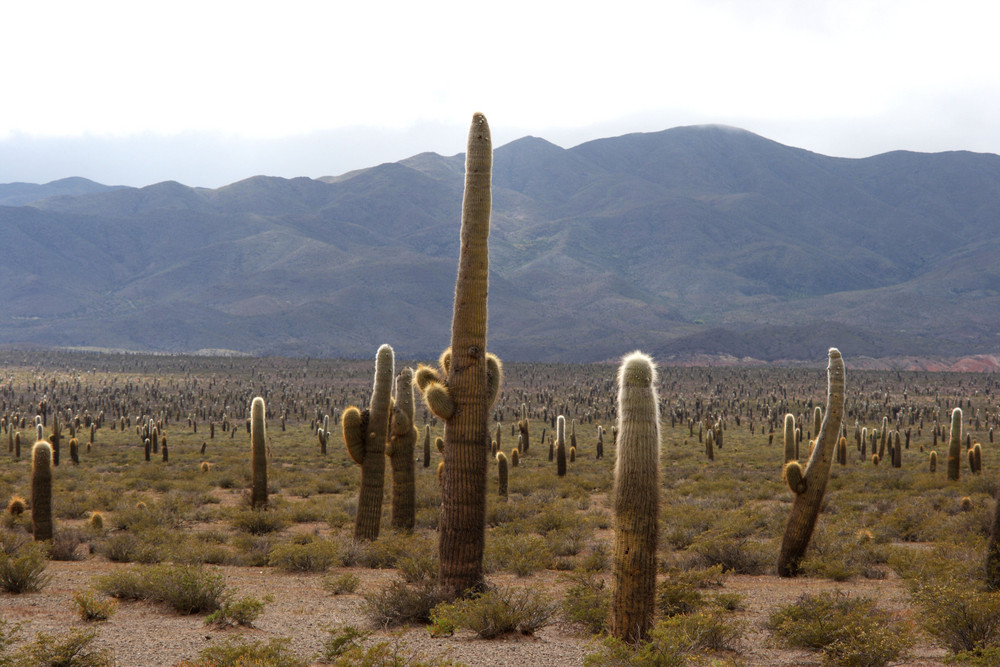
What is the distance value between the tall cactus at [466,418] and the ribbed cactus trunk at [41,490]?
8.09 metres

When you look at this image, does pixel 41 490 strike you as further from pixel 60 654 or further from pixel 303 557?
pixel 60 654

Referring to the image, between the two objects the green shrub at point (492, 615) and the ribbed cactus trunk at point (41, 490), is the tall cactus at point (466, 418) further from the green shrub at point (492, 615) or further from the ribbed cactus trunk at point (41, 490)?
the ribbed cactus trunk at point (41, 490)

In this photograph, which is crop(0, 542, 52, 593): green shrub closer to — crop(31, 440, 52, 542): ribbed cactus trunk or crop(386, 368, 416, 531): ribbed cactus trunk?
crop(31, 440, 52, 542): ribbed cactus trunk

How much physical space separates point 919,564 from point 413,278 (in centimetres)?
18242

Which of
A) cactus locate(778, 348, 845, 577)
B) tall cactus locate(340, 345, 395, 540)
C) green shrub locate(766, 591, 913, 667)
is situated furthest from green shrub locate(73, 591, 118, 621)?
cactus locate(778, 348, 845, 577)

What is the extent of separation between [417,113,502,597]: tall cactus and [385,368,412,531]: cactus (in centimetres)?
503

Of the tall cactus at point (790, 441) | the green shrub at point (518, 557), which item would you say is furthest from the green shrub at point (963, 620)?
the tall cactus at point (790, 441)

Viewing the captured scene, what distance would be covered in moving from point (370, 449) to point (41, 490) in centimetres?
569

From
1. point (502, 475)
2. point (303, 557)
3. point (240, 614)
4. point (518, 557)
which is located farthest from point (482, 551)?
point (502, 475)

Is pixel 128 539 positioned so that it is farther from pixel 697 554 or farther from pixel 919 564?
pixel 919 564

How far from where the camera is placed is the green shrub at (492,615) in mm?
9258

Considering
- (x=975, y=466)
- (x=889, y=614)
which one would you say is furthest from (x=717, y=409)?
(x=889, y=614)

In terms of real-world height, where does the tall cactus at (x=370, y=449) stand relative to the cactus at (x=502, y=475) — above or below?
above

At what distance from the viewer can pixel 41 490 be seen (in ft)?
48.5
